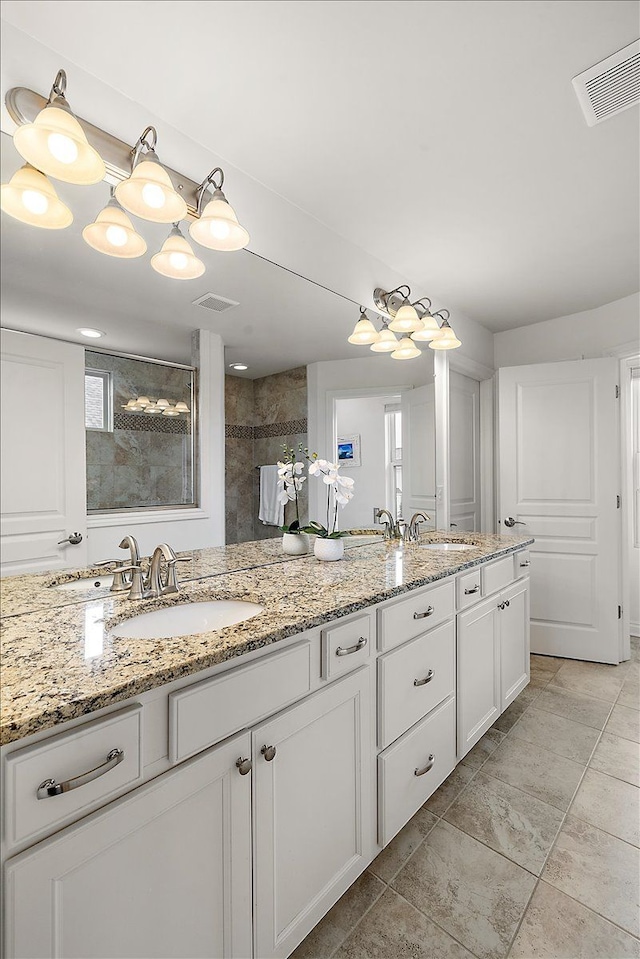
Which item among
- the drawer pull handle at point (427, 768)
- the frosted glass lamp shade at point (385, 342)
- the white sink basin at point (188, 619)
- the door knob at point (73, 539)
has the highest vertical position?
the frosted glass lamp shade at point (385, 342)

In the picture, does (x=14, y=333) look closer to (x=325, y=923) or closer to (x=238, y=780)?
(x=238, y=780)

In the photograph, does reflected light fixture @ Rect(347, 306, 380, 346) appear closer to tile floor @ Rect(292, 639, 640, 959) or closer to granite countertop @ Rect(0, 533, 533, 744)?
granite countertop @ Rect(0, 533, 533, 744)

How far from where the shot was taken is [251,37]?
4.13 feet

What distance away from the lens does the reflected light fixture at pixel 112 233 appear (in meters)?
1.40

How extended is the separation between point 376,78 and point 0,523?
1652 millimetres

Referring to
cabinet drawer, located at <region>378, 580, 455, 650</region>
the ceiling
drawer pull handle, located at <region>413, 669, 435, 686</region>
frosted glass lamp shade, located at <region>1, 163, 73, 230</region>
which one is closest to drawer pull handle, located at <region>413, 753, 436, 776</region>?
drawer pull handle, located at <region>413, 669, 435, 686</region>

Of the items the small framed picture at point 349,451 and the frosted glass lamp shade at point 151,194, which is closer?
the frosted glass lamp shade at point 151,194

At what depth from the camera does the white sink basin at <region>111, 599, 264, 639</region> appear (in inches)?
50.5

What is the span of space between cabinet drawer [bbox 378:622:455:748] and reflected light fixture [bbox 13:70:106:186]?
1630 millimetres

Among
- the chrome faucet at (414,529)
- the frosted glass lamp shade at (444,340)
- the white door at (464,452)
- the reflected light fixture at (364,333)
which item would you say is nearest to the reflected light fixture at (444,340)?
the frosted glass lamp shade at (444,340)

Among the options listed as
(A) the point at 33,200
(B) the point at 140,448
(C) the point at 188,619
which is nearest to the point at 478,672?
(C) the point at 188,619

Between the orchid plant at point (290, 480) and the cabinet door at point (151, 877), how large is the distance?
110 centimetres

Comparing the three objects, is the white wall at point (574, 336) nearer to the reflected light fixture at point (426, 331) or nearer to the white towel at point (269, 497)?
the reflected light fixture at point (426, 331)

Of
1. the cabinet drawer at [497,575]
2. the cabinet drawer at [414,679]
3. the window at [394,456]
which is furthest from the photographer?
the window at [394,456]
